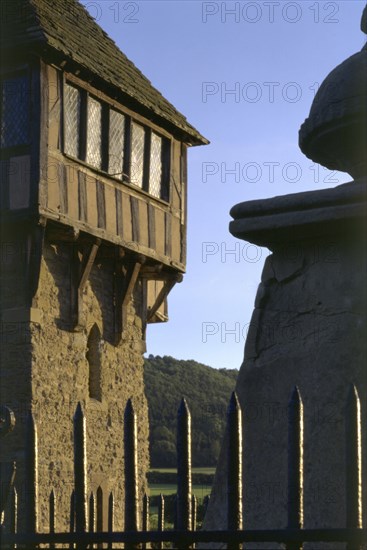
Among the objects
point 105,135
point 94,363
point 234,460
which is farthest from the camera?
point 94,363

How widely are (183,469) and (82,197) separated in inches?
551

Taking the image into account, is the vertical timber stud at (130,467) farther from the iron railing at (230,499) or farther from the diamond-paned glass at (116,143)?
the diamond-paned glass at (116,143)

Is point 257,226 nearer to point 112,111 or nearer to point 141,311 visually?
point 112,111

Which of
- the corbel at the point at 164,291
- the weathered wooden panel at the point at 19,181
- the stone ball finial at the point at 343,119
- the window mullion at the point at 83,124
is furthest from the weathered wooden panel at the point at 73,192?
the stone ball finial at the point at 343,119

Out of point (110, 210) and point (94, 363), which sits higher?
point (110, 210)

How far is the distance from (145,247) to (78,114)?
8.05 ft

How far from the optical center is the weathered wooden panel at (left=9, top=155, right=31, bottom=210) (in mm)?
15617

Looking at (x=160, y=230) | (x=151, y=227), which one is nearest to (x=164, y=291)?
(x=160, y=230)

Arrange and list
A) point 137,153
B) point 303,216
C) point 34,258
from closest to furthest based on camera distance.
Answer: point 303,216
point 34,258
point 137,153

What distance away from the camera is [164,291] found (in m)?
19.3

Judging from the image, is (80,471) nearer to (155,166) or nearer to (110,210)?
(110,210)

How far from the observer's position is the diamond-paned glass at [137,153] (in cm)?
1791

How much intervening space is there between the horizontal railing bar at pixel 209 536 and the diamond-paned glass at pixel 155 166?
51.9ft

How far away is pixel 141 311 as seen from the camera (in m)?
19.0
